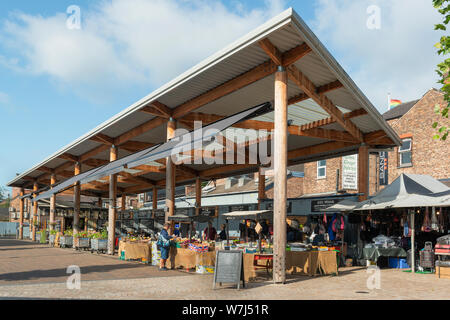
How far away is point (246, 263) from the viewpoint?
12.2 metres

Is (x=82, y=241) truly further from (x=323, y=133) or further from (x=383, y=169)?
(x=383, y=169)

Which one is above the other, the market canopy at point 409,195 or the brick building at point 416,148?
the brick building at point 416,148

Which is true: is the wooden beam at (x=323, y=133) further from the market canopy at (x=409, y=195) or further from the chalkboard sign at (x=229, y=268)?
the chalkboard sign at (x=229, y=268)

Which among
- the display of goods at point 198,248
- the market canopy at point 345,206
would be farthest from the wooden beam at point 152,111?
the market canopy at point 345,206

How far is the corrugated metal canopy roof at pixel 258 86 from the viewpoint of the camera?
37.0ft

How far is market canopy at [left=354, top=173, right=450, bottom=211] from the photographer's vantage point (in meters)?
13.9

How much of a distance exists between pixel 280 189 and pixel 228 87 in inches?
174

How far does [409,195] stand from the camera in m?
14.7

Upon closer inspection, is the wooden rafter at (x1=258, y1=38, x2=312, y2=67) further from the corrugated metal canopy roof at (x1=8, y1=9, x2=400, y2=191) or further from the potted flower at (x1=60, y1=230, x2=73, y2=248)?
the potted flower at (x1=60, y1=230, x2=73, y2=248)

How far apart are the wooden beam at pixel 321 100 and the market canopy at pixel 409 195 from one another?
298 centimetres

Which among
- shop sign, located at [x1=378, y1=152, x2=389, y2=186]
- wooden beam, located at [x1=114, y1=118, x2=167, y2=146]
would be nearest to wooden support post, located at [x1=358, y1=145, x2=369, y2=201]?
wooden beam, located at [x1=114, y1=118, x2=167, y2=146]
